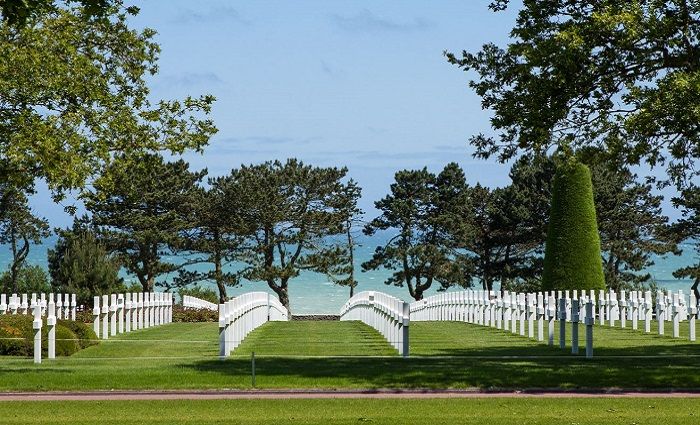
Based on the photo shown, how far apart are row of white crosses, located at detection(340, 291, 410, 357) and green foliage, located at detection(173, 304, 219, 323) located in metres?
9.06

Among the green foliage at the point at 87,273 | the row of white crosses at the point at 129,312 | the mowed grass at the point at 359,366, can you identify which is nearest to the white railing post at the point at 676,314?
the mowed grass at the point at 359,366

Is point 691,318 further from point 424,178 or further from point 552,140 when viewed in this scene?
point 424,178

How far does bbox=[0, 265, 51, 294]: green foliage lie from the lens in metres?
66.5

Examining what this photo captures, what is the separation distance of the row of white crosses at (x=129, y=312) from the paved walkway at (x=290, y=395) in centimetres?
1314

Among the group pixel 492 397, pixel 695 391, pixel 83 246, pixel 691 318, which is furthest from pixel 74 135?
pixel 83 246

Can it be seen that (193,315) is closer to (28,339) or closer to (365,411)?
(28,339)

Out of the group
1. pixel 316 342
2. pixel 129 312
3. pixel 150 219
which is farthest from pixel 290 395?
pixel 150 219

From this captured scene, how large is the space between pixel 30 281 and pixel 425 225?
86.2ft

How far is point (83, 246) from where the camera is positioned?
5462 centimetres

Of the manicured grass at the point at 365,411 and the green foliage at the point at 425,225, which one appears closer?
the manicured grass at the point at 365,411

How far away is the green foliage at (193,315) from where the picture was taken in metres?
53.8

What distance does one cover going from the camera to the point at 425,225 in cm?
8025

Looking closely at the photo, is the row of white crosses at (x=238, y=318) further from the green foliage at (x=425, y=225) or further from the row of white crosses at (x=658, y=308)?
the green foliage at (x=425, y=225)

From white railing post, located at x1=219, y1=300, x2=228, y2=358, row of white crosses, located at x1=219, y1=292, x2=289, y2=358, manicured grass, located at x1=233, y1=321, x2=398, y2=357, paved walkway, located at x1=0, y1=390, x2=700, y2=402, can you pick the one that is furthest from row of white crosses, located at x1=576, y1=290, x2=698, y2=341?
paved walkway, located at x1=0, y1=390, x2=700, y2=402
